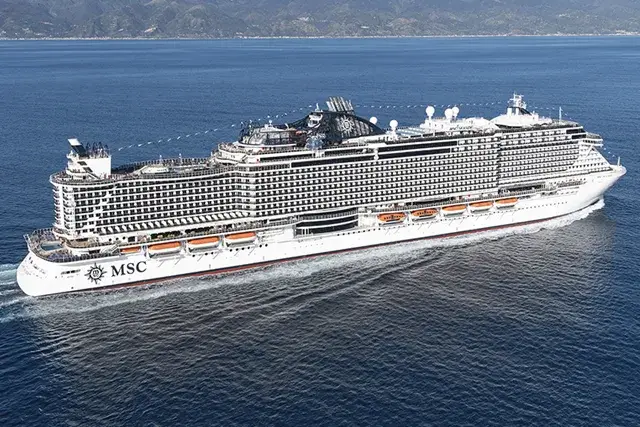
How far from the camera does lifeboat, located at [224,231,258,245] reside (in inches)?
3093

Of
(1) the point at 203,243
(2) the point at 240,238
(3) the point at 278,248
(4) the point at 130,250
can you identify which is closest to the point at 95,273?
(4) the point at 130,250

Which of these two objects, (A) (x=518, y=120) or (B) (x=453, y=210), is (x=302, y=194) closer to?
(B) (x=453, y=210)

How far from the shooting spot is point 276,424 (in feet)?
165

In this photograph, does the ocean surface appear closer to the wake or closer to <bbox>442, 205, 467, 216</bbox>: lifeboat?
the wake

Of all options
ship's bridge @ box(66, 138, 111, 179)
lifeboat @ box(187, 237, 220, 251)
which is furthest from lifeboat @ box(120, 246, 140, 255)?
ship's bridge @ box(66, 138, 111, 179)

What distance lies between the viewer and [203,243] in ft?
253

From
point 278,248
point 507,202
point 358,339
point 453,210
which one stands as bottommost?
point 358,339

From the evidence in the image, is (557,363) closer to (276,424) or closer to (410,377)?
(410,377)

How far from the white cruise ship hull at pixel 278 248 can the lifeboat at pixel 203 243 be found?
0.54m

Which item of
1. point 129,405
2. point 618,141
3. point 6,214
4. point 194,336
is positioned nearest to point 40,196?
point 6,214

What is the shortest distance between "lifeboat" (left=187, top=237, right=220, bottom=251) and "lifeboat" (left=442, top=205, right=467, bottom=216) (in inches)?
1155

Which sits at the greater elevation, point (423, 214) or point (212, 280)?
point (423, 214)

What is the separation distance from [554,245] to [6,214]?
222ft

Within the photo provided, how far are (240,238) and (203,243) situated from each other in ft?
13.6
